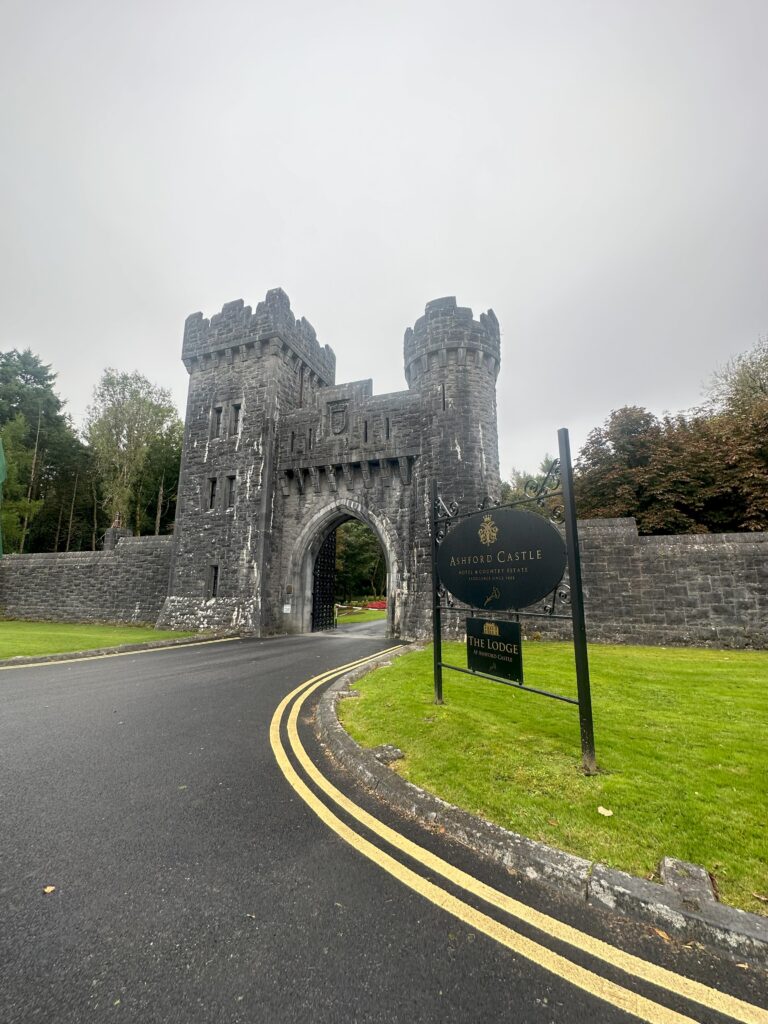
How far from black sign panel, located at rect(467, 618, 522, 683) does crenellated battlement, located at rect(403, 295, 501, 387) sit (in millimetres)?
15706

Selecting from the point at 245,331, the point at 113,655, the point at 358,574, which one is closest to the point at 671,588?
the point at 113,655

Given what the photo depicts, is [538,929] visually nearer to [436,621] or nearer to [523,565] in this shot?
[523,565]

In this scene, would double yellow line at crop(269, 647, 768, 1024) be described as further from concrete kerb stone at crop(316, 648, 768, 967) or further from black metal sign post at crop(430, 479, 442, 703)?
black metal sign post at crop(430, 479, 442, 703)

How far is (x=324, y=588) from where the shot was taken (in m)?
23.2

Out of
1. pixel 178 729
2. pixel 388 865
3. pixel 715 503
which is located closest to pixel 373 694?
pixel 178 729

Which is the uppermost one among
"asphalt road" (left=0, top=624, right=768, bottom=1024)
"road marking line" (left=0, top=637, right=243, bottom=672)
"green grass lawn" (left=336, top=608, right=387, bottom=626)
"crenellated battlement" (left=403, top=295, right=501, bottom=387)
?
"crenellated battlement" (left=403, top=295, right=501, bottom=387)

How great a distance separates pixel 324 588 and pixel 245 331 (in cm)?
1443

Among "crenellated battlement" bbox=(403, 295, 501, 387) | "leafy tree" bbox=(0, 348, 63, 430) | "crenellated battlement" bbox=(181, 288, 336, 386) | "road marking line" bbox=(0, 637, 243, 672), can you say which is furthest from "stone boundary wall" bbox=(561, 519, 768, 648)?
"leafy tree" bbox=(0, 348, 63, 430)

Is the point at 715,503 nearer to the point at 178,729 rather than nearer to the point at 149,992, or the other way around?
the point at 178,729

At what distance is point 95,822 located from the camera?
3551 mm

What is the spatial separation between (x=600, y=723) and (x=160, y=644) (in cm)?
1415

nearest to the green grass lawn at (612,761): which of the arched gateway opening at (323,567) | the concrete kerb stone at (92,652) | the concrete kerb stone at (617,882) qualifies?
the concrete kerb stone at (617,882)

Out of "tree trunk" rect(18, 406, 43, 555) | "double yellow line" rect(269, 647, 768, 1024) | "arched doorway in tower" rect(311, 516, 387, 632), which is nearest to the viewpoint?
"double yellow line" rect(269, 647, 768, 1024)

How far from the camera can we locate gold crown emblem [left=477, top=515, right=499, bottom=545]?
5.76m
